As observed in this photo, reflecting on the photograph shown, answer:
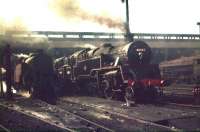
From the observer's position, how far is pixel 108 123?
10.8 metres

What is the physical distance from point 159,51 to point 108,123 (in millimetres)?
38311

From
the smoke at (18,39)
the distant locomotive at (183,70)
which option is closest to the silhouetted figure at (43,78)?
the smoke at (18,39)

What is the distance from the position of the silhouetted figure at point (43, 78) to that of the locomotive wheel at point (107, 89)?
10.4 ft

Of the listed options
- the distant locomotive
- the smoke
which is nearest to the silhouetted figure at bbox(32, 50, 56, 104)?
the smoke

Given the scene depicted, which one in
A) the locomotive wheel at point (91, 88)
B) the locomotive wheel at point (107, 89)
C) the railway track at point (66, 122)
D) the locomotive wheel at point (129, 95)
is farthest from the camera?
the locomotive wheel at point (91, 88)

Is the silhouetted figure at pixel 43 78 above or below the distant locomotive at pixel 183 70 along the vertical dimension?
above

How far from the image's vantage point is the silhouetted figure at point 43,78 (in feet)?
65.7

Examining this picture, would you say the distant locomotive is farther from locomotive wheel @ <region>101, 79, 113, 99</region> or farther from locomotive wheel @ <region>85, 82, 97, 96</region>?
locomotive wheel @ <region>101, 79, 113, 99</region>

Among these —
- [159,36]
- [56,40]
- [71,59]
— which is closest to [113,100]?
[71,59]

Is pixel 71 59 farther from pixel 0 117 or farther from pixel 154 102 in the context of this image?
pixel 0 117

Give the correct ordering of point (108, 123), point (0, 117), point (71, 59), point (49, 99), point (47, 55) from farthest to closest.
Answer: point (71, 59) → point (47, 55) → point (49, 99) → point (0, 117) → point (108, 123)

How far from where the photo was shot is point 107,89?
18.5 m

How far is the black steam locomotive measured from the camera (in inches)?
652

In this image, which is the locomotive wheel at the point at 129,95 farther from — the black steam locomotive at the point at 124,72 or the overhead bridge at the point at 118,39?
the overhead bridge at the point at 118,39
